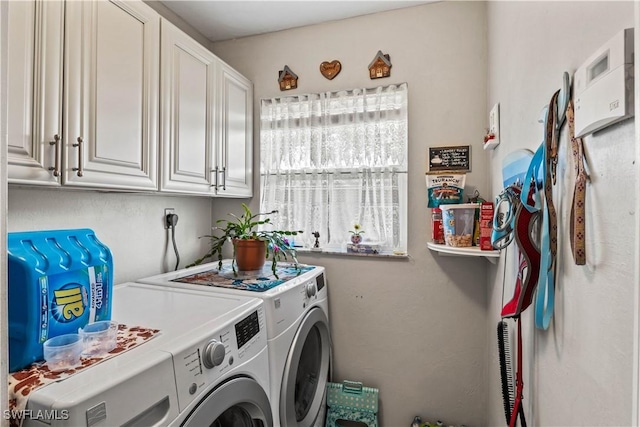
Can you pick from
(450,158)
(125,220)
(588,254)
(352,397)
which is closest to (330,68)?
(450,158)

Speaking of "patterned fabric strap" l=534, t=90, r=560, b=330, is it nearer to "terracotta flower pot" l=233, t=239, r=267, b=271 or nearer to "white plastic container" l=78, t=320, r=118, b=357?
"white plastic container" l=78, t=320, r=118, b=357

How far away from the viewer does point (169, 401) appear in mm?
714

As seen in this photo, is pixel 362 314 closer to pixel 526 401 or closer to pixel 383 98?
pixel 526 401

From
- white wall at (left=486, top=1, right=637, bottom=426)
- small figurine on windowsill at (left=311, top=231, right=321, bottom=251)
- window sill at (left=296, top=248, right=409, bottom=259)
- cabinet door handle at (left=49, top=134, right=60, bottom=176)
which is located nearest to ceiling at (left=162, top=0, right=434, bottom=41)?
white wall at (left=486, top=1, right=637, bottom=426)

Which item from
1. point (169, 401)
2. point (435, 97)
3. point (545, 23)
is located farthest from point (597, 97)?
point (435, 97)

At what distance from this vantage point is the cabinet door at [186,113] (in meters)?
1.42

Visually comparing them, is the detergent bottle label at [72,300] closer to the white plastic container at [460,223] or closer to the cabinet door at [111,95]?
the cabinet door at [111,95]

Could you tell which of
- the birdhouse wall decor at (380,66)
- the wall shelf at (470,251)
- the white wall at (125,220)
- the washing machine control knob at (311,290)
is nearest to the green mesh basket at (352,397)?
the washing machine control knob at (311,290)

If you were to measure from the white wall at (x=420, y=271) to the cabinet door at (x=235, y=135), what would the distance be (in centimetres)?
43

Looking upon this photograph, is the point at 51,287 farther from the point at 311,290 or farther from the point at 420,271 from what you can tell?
the point at 420,271

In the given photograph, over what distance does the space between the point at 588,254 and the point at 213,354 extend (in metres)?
0.91

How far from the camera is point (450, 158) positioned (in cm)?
176

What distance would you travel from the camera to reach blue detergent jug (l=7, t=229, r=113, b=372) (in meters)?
0.71

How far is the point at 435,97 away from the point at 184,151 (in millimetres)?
1434
